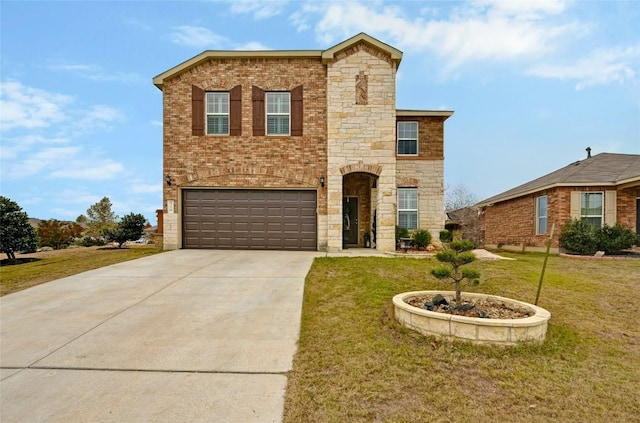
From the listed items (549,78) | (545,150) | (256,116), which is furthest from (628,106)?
(256,116)

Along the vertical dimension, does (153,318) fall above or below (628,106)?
below

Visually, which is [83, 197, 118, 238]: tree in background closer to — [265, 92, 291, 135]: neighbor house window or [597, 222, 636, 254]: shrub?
[265, 92, 291, 135]: neighbor house window

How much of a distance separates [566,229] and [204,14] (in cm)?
1591

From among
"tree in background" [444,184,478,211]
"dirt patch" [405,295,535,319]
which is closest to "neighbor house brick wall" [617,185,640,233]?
"dirt patch" [405,295,535,319]

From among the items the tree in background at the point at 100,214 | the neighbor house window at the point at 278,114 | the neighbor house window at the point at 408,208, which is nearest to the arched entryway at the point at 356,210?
the neighbor house window at the point at 408,208

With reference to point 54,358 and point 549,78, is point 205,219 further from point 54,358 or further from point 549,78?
point 549,78

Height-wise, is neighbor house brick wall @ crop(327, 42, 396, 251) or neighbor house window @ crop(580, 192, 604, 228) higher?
neighbor house brick wall @ crop(327, 42, 396, 251)

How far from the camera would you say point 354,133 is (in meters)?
12.8

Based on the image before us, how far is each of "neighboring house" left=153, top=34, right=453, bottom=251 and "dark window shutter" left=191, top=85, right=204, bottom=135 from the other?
0.04 meters

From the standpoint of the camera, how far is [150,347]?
4.44 metres

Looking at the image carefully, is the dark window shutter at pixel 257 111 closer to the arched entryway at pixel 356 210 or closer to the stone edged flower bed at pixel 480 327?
the arched entryway at pixel 356 210

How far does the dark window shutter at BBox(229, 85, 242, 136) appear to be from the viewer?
517 inches

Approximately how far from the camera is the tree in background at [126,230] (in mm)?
14352

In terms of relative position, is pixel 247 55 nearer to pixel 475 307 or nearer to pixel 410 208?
pixel 410 208
